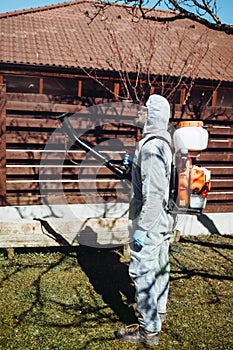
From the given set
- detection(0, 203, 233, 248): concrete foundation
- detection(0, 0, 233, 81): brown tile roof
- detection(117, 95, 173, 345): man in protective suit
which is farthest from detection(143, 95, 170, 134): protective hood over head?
detection(0, 0, 233, 81): brown tile roof

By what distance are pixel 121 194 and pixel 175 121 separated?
4.71 feet

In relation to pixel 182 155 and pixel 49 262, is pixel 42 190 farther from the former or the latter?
pixel 182 155

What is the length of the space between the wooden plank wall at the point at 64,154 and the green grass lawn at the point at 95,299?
969 mm

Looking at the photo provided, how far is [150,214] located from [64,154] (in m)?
2.90

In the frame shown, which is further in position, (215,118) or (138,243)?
(215,118)

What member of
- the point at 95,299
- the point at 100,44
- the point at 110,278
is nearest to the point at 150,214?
the point at 95,299

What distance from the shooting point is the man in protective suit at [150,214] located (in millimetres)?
2834

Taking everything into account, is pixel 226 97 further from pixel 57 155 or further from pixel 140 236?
pixel 140 236

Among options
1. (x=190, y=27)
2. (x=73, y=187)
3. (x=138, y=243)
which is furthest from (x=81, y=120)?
(x=190, y=27)

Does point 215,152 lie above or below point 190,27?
below

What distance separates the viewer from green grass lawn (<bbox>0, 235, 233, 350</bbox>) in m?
3.04

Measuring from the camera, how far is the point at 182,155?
3279 millimetres

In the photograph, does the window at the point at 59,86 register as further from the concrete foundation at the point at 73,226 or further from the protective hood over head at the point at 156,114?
the protective hood over head at the point at 156,114

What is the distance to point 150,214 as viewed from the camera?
2.86 m
